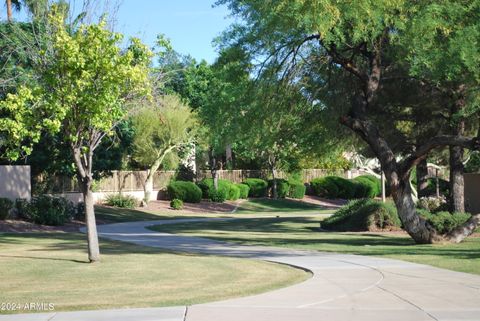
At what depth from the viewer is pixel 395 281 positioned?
1307 cm

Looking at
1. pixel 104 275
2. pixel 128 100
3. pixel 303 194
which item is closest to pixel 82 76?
pixel 128 100

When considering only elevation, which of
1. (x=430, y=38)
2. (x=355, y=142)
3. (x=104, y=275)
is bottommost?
(x=104, y=275)

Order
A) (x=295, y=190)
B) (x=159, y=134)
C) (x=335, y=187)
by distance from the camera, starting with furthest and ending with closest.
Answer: (x=335, y=187) < (x=295, y=190) < (x=159, y=134)

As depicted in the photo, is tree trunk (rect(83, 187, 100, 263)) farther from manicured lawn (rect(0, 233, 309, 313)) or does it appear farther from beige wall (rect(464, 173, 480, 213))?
beige wall (rect(464, 173, 480, 213))

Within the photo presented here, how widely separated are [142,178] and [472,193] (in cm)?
2450

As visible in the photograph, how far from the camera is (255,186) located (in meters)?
59.8

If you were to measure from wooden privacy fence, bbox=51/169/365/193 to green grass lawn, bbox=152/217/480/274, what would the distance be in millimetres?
9885

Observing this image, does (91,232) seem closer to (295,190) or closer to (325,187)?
(295,190)

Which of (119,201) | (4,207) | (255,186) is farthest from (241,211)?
(4,207)

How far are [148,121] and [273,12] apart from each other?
30651mm

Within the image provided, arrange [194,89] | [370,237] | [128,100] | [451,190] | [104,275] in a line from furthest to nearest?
[194,89]
[451,190]
[370,237]
[128,100]
[104,275]

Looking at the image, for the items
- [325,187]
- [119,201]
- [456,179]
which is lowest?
[119,201]

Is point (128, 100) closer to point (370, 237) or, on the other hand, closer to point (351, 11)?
point (351, 11)

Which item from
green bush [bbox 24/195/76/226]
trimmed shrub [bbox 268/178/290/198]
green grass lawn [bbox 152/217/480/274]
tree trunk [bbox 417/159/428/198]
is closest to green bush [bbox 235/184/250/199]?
trimmed shrub [bbox 268/178/290/198]
